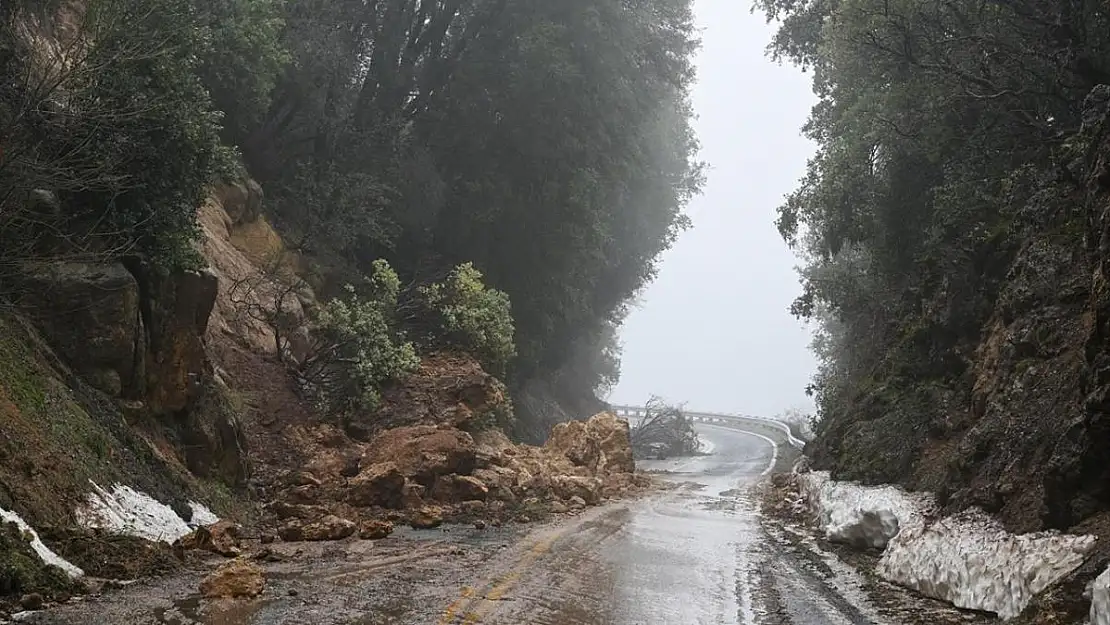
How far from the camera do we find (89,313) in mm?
12484

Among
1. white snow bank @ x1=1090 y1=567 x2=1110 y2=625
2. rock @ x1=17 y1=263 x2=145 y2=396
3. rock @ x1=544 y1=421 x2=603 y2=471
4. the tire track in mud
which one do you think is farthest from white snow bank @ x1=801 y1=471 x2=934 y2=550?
rock @ x1=17 y1=263 x2=145 y2=396

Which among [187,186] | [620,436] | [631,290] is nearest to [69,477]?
[187,186]

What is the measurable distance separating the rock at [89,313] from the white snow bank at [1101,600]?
11738 millimetres

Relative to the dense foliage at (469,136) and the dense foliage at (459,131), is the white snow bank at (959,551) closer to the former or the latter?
the dense foliage at (459,131)

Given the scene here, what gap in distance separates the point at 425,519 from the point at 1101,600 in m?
10.4

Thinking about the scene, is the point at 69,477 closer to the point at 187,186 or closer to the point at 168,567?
the point at 168,567

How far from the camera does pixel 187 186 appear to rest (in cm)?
1439

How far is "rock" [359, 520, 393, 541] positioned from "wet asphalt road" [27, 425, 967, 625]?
0.51ft

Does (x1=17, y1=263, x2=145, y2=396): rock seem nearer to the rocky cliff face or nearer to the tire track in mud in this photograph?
the tire track in mud

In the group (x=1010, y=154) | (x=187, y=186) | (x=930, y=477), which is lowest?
(x=930, y=477)

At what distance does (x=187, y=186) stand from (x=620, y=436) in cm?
1610

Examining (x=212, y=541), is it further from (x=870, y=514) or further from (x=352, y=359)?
(x=352, y=359)

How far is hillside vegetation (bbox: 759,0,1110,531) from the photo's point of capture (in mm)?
10352

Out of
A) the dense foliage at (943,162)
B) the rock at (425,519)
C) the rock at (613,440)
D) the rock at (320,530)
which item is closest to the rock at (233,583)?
the rock at (320,530)
